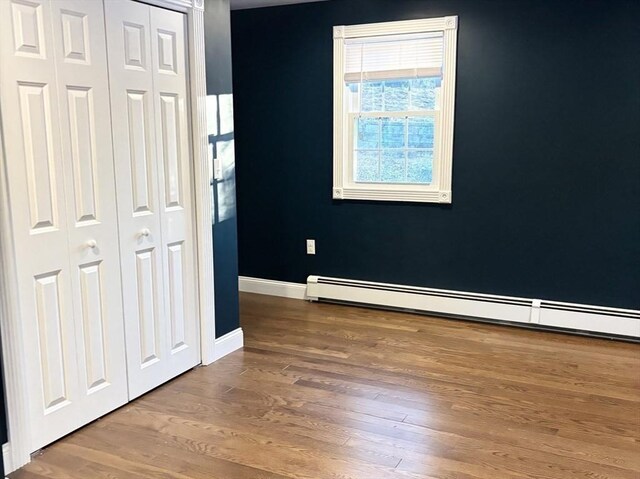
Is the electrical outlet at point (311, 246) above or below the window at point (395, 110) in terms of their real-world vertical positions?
below

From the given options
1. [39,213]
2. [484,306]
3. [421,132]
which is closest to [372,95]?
[421,132]

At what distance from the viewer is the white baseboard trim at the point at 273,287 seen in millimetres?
4982

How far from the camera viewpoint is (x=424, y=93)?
434cm

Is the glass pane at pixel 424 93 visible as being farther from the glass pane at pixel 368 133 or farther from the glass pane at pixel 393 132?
the glass pane at pixel 368 133

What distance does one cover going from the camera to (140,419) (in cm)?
284

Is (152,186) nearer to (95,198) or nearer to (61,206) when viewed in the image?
(95,198)

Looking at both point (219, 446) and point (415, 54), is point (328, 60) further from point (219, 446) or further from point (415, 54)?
point (219, 446)

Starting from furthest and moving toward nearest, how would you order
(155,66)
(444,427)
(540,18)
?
(540,18) < (155,66) < (444,427)

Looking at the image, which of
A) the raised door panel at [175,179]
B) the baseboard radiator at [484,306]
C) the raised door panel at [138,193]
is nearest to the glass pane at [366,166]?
the baseboard radiator at [484,306]

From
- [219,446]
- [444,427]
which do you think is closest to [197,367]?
[219,446]

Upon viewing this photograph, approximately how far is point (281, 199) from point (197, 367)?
6.19 feet

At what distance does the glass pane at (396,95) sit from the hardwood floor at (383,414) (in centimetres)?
168

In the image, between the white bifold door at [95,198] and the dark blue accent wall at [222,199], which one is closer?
the white bifold door at [95,198]

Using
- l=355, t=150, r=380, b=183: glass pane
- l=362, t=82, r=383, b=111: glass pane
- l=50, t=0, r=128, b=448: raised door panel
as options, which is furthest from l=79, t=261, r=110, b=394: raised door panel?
l=362, t=82, r=383, b=111: glass pane
